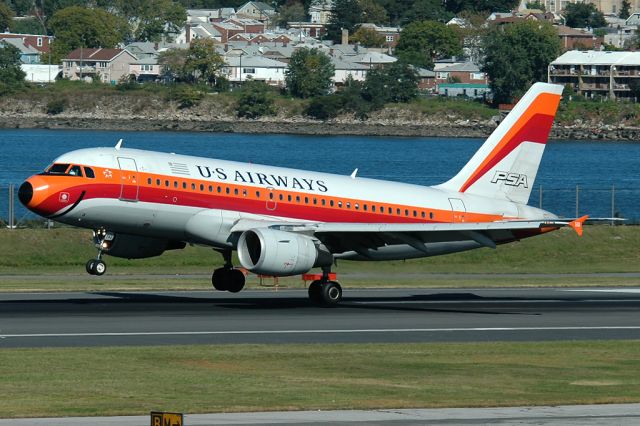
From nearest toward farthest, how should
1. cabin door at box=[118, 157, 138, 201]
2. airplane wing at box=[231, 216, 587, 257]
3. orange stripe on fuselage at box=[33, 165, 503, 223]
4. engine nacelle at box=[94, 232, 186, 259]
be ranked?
1. orange stripe on fuselage at box=[33, 165, 503, 223]
2. cabin door at box=[118, 157, 138, 201]
3. airplane wing at box=[231, 216, 587, 257]
4. engine nacelle at box=[94, 232, 186, 259]

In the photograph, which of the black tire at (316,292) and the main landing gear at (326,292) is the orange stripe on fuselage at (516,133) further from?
the black tire at (316,292)

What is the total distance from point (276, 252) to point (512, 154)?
12.4 meters

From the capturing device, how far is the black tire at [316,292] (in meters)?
47.8

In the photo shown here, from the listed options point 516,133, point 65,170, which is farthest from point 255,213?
point 516,133

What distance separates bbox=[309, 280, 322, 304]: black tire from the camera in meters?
47.8

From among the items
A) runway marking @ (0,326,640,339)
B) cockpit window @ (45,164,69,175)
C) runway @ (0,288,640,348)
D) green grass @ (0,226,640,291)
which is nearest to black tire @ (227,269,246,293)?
runway @ (0,288,640,348)

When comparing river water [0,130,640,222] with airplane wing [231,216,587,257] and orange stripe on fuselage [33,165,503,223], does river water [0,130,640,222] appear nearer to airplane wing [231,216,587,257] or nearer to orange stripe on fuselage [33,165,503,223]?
orange stripe on fuselage [33,165,503,223]

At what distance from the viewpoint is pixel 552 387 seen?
1211 inches

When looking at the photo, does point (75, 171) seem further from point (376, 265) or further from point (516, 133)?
point (376, 265)

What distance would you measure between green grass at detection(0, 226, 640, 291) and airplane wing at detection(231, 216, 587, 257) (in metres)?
8.96

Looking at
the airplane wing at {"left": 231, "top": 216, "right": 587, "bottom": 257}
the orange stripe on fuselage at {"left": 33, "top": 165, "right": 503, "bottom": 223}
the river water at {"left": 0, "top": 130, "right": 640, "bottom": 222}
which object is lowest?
the river water at {"left": 0, "top": 130, "right": 640, "bottom": 222}

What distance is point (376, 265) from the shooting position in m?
66.7

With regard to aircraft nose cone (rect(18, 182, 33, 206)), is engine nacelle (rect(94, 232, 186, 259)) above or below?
below

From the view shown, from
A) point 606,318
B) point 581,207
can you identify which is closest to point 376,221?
point 606,318
